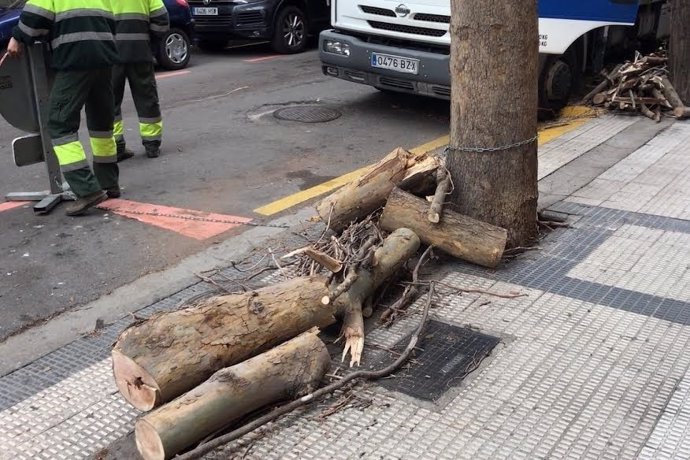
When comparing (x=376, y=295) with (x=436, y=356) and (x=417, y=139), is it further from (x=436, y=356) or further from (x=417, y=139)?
(x=417, y=139)

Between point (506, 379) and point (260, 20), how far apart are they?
1042cm

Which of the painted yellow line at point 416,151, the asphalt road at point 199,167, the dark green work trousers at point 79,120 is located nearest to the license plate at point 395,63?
the asphalt road at point 199,167

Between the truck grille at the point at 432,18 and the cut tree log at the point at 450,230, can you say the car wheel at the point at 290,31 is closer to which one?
the truck grille at the point at 432,18

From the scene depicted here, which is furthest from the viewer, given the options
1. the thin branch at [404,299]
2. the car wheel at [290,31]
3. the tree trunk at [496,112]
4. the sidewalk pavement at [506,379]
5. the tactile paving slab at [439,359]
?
the car wheel at [290,31]

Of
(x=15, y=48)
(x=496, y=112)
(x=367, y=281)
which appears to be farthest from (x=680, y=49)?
(x=15, y=48)

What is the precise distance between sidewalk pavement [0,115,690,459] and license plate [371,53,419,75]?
10.6 ft

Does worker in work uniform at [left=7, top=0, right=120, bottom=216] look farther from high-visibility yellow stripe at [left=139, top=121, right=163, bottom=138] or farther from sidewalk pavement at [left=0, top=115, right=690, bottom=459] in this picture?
sidewalk pavement at [left=0, top=115, right=690, bottom=459]

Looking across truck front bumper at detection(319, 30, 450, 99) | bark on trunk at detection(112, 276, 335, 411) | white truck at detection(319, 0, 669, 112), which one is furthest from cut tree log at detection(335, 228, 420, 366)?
white truck at detection(319, 0, 669, 112)

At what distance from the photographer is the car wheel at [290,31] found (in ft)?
43.5

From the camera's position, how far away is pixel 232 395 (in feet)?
10.1

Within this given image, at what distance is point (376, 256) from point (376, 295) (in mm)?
220

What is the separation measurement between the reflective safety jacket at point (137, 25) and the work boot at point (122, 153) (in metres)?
0.82

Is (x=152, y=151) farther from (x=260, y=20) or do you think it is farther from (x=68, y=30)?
(x=260, y=20)

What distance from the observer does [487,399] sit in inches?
131
